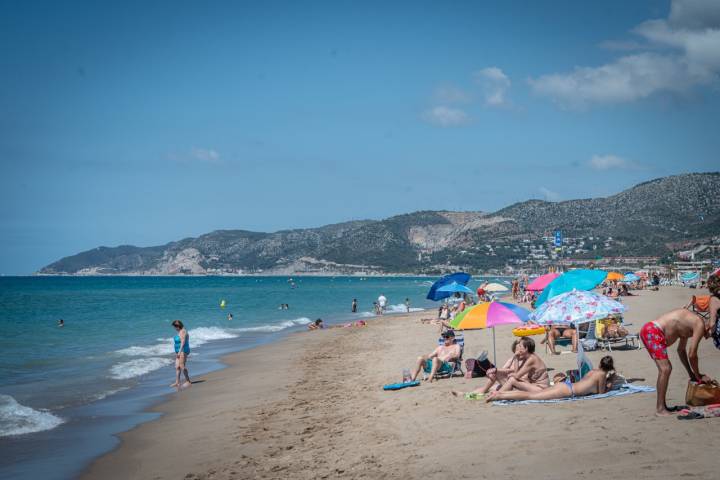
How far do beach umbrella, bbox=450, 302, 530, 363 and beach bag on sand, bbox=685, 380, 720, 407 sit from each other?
3598 millimetres

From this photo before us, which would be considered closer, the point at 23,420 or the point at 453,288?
the point at 23,420

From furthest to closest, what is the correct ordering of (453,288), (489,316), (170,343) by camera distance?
(170,343), (453,288), (489,316)

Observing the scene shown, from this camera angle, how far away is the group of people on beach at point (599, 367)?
290 inches

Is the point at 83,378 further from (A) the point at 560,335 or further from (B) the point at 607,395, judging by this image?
→ (B) the point at 607,395

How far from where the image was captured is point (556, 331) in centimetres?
1437

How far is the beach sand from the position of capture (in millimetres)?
6027

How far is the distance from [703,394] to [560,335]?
733cm

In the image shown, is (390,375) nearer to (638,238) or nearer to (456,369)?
(456,369)

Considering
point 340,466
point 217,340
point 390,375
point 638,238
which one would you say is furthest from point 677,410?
point 638,238

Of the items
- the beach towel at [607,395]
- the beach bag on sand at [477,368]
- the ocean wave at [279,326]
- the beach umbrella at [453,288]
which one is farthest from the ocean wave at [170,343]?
the beach towel at [607,395]

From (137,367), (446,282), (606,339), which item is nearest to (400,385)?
(606,339)

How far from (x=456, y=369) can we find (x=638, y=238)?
11079cm

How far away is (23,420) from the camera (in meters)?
10.7

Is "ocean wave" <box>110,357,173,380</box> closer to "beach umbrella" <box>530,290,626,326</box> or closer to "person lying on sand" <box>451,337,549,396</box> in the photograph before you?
"person lying on sand" <box>451,337,549,396</box>
